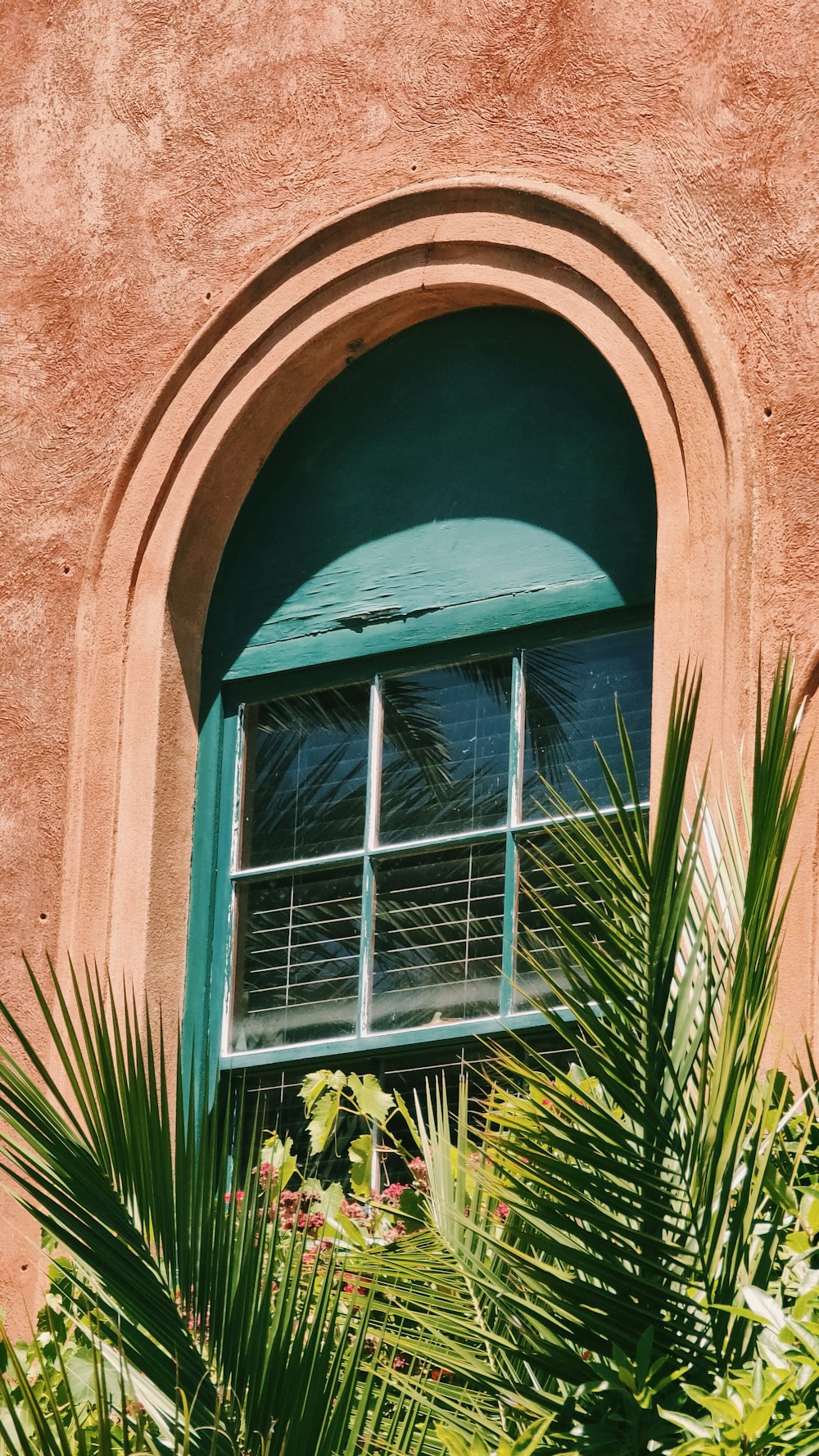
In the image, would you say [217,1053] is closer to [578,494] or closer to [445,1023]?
[445,1023]

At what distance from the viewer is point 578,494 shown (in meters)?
5.30

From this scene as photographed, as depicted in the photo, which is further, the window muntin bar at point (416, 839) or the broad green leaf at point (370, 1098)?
the window muntin bar at point (416, 839)

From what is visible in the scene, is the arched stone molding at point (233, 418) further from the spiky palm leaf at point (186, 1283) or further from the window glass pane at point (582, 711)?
the spiky palm leaf at point (186, 1283)

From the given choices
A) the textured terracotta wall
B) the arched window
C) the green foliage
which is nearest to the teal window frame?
the arched window

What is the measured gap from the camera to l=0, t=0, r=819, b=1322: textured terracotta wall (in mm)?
4898

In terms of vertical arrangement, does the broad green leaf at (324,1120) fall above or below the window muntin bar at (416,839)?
below

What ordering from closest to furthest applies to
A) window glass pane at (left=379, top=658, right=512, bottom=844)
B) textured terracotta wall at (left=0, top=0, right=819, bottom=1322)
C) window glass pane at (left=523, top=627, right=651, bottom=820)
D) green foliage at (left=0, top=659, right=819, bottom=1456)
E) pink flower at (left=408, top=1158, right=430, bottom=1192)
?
green foliage at (left=0, top=659, right=819, bottom=1456), pink flower at (left=408, top=1158, right=430, bottom=1192), textured terracotta wall at (left=0, top=0, right=819, bottom=1322), window glass pane at (left=523, top=627, right=651, bottom=820), window glass pane at (left=379, top=658, right=512, bottom=844)

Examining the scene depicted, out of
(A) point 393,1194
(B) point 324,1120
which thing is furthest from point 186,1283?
(B) point 324,1120

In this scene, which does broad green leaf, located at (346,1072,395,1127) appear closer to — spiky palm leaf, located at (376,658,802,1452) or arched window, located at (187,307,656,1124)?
arched window, located at (187,307,656,1124)

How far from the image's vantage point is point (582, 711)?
5.10m

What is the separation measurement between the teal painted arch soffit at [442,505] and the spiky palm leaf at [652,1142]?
208 centimetres

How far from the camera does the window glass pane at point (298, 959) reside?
17.3 ft

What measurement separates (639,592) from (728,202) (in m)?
0.91

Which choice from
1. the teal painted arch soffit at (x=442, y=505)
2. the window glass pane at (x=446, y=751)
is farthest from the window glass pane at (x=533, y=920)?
the teal painted arch soffit at (x=442, y=505)
